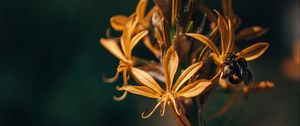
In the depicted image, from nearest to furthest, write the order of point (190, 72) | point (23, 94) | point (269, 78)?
point (190, 72)
point (269, 78)
point (23, 94)

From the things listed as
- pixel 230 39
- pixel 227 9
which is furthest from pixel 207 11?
pixel 230 39

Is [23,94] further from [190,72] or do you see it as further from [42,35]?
[190,72]

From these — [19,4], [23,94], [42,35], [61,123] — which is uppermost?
[19,4]

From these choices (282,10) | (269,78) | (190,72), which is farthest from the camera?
(282,10)

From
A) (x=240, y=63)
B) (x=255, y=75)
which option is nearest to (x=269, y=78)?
(x=255, y=75)

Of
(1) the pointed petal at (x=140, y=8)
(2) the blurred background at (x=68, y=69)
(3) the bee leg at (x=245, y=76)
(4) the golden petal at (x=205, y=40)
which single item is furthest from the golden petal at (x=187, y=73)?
(2) the blurred background at (x=68, y=69)

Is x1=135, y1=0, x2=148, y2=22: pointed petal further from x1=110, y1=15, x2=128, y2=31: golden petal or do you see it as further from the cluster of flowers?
x1=110, y1=15, x2=128, y2=31: golden petal

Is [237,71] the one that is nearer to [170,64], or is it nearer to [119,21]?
[170,64]
